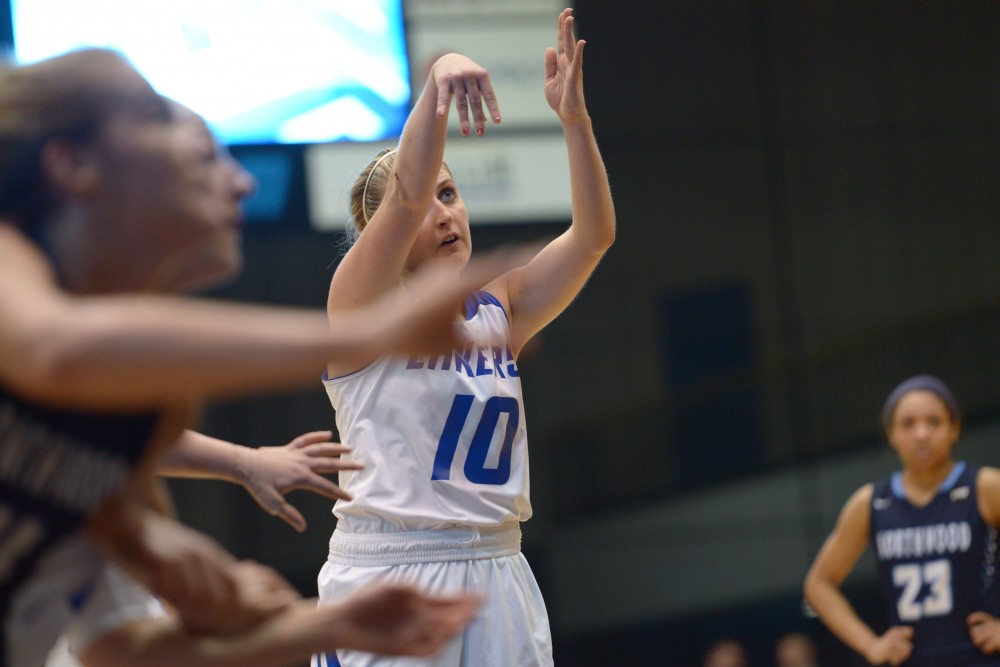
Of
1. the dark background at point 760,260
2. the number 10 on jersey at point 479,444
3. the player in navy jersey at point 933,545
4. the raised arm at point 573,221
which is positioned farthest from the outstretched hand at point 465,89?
the dark background at point 760,260

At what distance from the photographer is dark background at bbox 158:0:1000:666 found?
9.38 meters

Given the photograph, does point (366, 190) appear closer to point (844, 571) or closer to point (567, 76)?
point (567, 76)

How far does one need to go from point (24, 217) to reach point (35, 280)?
0.13 metres

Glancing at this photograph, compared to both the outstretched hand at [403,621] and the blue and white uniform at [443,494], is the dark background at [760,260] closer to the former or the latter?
the blue and white uniform at [443,494]

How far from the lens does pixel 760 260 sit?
380 inches

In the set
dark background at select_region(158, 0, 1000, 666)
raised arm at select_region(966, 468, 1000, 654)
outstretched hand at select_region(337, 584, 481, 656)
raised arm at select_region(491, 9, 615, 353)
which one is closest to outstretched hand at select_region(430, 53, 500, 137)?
raised arm at select_region(491, 9, 615, 353)

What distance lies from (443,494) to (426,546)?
5.1 inches

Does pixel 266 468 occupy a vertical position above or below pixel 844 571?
above

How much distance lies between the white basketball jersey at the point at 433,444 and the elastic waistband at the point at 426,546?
23 millimetres

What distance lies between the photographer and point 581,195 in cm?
310

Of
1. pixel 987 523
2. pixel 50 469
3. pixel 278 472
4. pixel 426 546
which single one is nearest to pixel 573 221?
pixel 426 546

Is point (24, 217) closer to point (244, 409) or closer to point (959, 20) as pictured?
point (244, 409)

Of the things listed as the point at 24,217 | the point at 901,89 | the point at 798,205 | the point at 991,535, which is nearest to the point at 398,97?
the point at 798,205

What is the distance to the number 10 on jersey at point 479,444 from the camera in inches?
113
